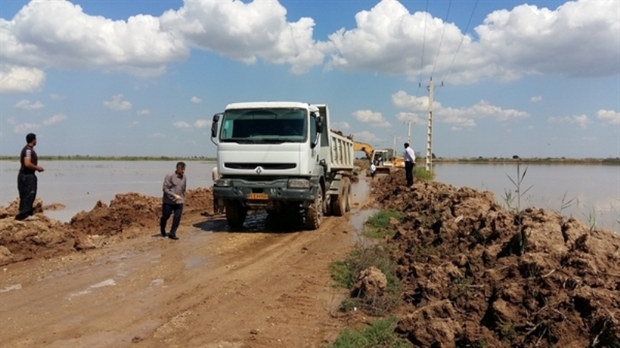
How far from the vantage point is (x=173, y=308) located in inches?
227

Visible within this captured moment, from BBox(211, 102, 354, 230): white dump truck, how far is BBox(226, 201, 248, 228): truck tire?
0.02 m

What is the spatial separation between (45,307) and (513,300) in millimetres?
5102

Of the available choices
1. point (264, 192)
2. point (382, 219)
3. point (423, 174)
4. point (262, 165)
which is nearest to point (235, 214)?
point (264, 192)

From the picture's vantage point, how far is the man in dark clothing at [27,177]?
9.41m

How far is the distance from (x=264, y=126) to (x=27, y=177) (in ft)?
15.9

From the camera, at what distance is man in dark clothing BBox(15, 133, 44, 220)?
371 inches

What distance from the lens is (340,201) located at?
14586 millimetres

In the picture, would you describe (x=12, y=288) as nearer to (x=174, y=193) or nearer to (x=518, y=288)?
(x=174, y=193)

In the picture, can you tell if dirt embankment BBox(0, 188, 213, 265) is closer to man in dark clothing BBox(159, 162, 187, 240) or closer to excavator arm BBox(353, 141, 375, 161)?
man in dark clothing BBox(159, 162, 187, 240)

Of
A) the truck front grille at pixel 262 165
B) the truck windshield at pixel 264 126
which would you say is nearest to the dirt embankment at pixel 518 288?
the truck front grille at pixel 262 165

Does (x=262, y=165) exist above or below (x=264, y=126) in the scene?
below

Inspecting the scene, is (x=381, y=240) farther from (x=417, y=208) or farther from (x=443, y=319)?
(x=443, y=319)

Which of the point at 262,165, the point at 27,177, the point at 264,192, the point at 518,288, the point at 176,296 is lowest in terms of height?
the point at 176,296

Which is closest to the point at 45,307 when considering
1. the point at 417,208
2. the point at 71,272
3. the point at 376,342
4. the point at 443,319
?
the point at 71,272
